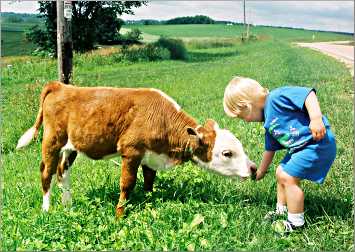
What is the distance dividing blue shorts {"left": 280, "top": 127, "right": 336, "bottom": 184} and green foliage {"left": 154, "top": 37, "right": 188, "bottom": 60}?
21.0 m

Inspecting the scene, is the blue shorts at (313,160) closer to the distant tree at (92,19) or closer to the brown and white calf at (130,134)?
the brown and white calf at (130,134)

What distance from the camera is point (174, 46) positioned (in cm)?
2839

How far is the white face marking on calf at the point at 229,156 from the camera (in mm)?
5078

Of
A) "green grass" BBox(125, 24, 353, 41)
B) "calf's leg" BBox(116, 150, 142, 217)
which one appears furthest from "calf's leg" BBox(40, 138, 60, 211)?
"green grass" BBox(125, 24, 353, 41)

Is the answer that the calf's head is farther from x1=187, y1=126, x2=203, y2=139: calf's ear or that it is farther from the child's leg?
the child's leg

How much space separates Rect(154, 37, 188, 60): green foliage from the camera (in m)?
25.9

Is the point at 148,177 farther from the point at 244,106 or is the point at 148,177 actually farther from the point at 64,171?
the point at 244,106

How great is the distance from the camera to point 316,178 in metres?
4.69

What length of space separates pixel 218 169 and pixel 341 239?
1.32 m

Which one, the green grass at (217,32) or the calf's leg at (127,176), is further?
the green grass at (217,32)

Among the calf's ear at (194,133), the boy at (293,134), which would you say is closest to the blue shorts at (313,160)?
the boy at (293,134)

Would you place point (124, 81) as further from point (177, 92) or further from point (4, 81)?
point (4, 81)

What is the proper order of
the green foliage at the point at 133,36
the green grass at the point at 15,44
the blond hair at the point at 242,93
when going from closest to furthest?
the blond hair at the point at 242,93 → the green grass at the point at 15,44 → the green foliage at the point at 133,36

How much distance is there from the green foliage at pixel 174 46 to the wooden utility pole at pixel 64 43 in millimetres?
16724
